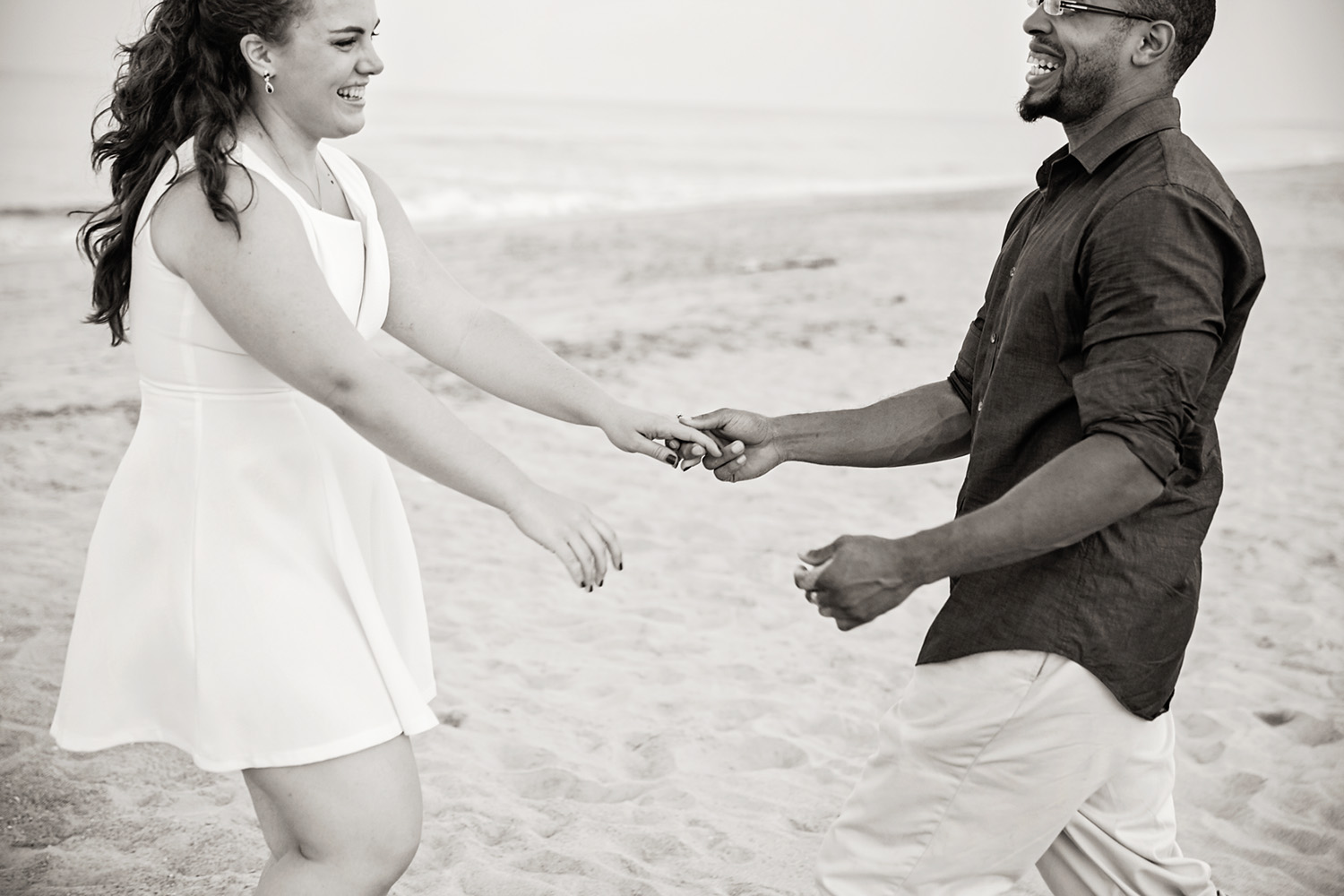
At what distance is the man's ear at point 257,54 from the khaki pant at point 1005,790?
5.79 ft

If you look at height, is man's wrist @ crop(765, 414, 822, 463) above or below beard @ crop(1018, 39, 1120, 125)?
below

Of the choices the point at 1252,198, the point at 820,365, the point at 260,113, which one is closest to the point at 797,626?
the point at 260,113

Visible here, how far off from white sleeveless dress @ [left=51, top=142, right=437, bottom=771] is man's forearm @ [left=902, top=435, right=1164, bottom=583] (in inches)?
43.1

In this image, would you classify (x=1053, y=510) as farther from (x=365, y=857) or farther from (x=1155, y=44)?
(x=365, y=857)

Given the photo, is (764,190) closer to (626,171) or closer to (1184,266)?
(626,171)

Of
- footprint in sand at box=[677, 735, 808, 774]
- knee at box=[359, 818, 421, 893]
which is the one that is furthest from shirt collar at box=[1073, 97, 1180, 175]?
footprint in sand at box=[677, 735, 808, 774]

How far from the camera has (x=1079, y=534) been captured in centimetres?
210

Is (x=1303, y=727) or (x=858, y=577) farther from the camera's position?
(x=1303, y=727)

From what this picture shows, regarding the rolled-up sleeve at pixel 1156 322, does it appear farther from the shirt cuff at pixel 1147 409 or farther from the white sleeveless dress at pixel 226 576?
the white sleeveless dress at pixel 226 576

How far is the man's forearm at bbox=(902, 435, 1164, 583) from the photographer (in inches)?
81.2

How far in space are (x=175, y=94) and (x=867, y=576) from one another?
1620mm

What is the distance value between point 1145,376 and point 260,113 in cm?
174

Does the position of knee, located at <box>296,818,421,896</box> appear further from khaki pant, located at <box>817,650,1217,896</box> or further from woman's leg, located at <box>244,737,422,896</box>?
khaki pant, located at <box>817,650,1217,896</box>

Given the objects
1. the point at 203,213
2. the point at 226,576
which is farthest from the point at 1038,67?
the point at 226,576
